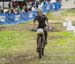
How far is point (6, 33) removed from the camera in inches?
1013

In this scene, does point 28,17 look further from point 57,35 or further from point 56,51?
point 56,51

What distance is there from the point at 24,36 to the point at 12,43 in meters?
3.35

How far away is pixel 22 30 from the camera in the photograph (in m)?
27.8

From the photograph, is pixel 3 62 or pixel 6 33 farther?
pixel 6 33

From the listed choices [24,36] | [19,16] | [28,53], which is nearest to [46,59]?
[28,53]

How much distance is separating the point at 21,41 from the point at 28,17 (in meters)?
13.4

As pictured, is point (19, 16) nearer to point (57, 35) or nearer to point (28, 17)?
point (28, 17)

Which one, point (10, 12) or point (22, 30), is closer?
point (22, 30)

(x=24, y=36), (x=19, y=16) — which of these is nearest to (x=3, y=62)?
(x=24, y=36)

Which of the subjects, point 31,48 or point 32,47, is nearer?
point 31,48

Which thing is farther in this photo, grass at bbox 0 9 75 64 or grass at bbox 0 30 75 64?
grass at bbox 0 30 75 64

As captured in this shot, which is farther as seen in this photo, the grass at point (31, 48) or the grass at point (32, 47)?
the grass at point (32, 47)

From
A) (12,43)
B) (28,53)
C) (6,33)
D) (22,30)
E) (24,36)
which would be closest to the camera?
Answer: (28,53)

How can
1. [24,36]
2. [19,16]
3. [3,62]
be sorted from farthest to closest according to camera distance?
[19,16], [24,36], [3,62]
